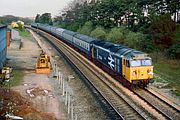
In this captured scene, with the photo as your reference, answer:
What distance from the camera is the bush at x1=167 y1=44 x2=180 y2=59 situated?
3804 centimetres

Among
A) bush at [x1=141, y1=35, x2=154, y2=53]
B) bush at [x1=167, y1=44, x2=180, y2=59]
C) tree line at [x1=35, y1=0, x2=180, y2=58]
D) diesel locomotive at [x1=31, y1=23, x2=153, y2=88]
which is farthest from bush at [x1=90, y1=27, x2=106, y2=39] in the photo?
diesel locomotive at [x1=31, y1=23, x2=153, y2=88]

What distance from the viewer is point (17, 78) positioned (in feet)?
103

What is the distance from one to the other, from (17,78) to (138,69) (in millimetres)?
11486

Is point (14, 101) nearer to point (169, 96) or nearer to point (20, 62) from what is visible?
point (169, 96)

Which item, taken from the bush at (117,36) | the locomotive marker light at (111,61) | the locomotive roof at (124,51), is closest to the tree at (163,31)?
the bush at (117,36)

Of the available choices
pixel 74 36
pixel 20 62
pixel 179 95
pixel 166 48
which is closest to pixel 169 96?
pixel 179 95

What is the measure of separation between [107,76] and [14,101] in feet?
40.8

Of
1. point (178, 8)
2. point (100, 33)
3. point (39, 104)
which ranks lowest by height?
point (39, 104)

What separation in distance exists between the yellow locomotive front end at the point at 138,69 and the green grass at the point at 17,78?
931cm

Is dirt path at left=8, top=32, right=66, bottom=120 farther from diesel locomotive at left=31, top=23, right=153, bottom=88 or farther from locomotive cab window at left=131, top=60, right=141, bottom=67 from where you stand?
locomotive cab window at left=131, top=60, right=141, bottom=67

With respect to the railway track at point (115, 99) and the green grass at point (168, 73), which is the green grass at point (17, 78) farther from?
the green grass at point (168, 73)

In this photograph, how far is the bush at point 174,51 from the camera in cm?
3804

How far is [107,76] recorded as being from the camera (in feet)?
107

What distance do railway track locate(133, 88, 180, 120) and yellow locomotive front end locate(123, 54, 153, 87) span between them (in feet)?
2.74
